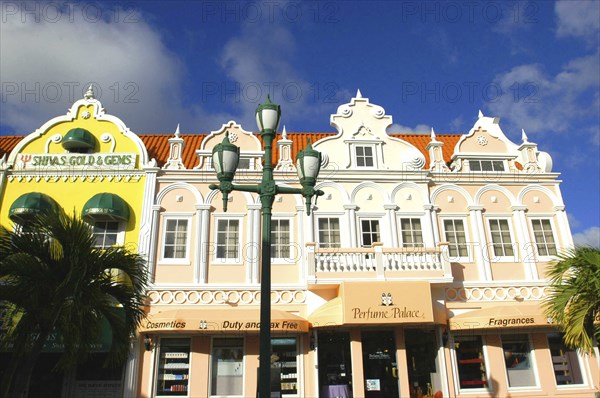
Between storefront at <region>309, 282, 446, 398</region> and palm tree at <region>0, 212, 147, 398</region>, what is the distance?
6809mm

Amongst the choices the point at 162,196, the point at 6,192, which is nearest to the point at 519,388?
the point at 162,196

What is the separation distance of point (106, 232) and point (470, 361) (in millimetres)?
13164

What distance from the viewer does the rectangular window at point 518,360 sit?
15.5 m

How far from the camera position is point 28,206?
15398 mm

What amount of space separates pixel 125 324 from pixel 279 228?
24.6ft

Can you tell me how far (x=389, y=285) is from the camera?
14.7 meters

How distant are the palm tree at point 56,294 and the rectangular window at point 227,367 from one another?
517 cm

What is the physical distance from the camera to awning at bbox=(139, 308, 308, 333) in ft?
46.3

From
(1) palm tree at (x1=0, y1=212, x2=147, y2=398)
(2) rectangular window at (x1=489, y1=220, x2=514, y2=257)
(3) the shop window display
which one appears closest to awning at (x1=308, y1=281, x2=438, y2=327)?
(3) the shop window display

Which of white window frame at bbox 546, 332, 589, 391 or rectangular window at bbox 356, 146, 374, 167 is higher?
rectangular window at bbox 356, 146, 374, 167

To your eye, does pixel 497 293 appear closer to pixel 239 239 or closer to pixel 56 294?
pixel 239 239

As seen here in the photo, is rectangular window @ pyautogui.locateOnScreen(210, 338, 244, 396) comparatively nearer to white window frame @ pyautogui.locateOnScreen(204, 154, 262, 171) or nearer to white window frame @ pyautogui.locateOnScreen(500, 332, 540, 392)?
white window frame @ pyautogui.locateOnScreen(204, 154, 262, 171)

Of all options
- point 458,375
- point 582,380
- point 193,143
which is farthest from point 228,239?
point 582,380

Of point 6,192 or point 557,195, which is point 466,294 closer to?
point 557,195
